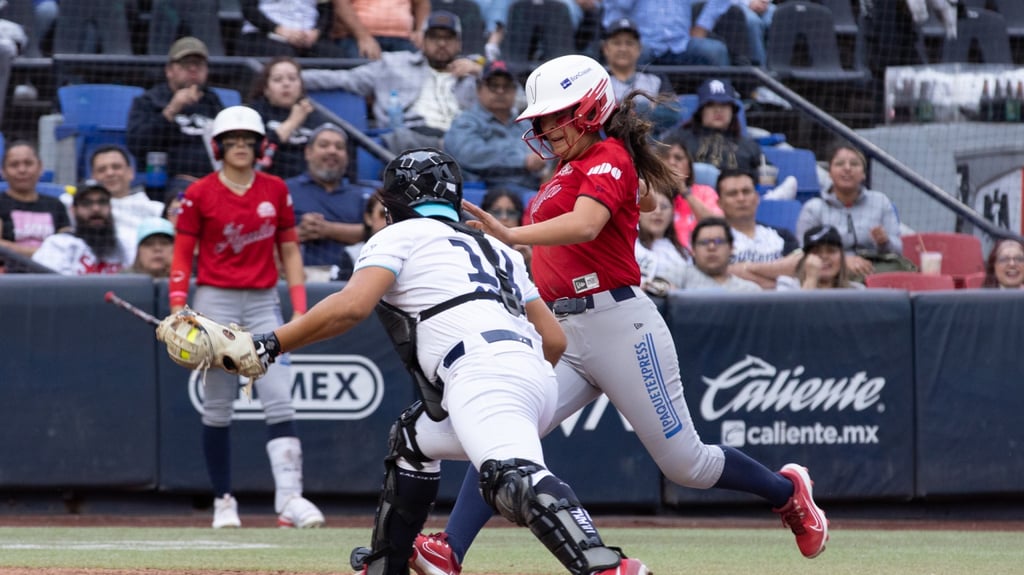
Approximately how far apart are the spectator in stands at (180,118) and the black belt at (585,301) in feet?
17.7

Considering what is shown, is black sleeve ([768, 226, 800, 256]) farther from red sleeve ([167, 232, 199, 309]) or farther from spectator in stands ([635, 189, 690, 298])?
red sleeve ([167, 232, 199, 309])

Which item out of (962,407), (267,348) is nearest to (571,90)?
(267,348)

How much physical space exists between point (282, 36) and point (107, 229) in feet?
9.95

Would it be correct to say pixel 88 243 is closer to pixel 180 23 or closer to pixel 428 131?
pixel 428 131

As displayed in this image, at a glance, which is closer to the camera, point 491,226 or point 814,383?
point 491,226

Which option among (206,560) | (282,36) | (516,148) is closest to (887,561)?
(206,560)

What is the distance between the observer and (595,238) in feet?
15.4

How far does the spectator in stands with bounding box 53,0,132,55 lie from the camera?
11.0m

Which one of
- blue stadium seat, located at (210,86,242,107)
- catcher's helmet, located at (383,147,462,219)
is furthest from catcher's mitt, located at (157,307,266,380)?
blue stadium seat, located at (210,86,242,107)

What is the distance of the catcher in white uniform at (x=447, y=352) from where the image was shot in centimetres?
360

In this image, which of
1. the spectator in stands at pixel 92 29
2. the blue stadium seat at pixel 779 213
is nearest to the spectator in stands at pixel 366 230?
the blue stadium seat at pixel 779 213

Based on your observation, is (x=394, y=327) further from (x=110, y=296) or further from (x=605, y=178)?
(x=110, y=296)

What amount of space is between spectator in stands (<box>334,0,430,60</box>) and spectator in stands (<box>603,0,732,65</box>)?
1.66 metres

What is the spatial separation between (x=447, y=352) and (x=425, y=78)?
720cm
